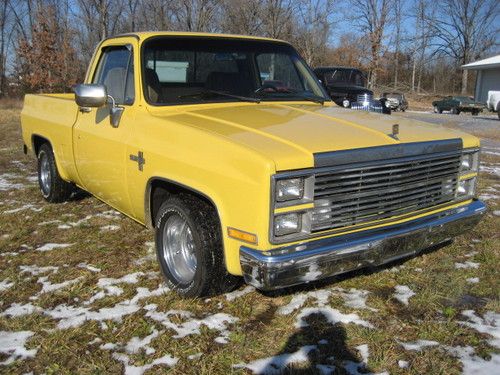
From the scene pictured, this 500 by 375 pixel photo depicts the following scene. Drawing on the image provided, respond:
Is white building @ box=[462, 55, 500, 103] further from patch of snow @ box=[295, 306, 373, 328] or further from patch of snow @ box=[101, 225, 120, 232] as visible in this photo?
patch of snow @ box=[295, 306, 373, 328]

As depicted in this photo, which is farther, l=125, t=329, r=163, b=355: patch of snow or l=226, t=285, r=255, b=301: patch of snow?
l=226, t=285, r=255, b=301: patch of snow

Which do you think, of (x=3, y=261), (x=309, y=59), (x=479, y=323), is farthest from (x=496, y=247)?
(x=309, y=59)

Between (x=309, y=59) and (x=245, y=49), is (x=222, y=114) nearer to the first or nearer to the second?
(x=245, y=49)

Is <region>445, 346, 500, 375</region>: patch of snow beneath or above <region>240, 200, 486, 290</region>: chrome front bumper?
beneath

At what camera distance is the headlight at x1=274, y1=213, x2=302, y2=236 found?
2777 mm

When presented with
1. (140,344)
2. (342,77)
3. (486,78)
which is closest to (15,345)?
(140,344)

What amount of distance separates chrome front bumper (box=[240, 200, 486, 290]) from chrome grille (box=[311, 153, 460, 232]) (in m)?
0.10

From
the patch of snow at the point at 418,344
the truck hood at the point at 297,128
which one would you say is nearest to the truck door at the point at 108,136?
the truck hood at the point at 297,128

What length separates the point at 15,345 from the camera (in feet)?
9.59

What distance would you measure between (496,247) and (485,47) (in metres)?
61.8

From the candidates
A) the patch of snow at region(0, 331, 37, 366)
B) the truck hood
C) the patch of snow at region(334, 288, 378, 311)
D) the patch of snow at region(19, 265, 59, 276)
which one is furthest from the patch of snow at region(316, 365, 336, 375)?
the patch of snow at region(19, 265, 59, 276)

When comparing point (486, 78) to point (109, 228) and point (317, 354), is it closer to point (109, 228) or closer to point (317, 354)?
point (109, 228)

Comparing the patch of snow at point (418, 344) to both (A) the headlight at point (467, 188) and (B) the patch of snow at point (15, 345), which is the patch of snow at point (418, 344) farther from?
(B) the patch of snow at point (15, 345)

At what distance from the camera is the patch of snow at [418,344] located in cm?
289
